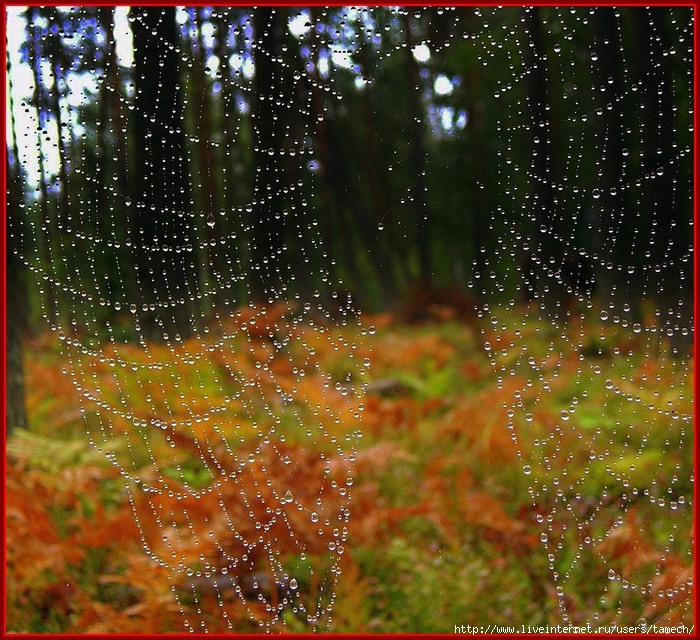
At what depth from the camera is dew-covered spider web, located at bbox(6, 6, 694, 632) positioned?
1.70 meters

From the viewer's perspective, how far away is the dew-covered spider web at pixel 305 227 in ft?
5.59

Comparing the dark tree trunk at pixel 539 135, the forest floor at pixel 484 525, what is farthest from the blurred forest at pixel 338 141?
the forest floor at pixel 484 525

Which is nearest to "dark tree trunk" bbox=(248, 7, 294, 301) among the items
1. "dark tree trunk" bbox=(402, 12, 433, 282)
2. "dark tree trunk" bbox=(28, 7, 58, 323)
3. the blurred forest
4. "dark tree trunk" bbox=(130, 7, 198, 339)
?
the blurred forest

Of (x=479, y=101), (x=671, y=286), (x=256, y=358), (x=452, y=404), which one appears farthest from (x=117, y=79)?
(x=452, y=404)

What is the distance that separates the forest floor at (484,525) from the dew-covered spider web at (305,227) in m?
0.02

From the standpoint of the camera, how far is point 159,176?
5.59ft

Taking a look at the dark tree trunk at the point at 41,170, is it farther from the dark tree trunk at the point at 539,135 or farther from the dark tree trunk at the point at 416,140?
the dark tree trunk at the point at 539,135

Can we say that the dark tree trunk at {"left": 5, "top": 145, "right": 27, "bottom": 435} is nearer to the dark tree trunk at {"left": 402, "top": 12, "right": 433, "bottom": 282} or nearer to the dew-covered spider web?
the dew-covered spider web

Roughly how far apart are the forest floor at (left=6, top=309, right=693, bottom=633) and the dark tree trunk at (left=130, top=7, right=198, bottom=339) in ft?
1.24

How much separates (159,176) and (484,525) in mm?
1722

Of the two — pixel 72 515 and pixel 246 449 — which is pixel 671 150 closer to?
pixel 246 449

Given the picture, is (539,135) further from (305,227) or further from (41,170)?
(41,170)

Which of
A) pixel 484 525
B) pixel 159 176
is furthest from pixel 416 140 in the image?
pixel 484 525

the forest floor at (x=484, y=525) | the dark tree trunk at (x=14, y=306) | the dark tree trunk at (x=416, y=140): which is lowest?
the forest floor at (x=484, y=525)
